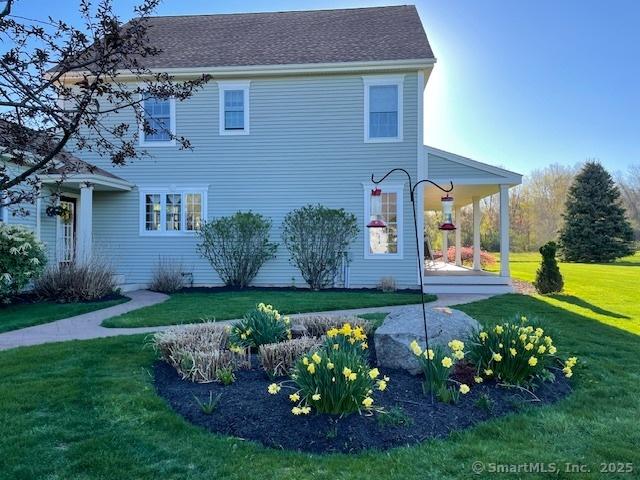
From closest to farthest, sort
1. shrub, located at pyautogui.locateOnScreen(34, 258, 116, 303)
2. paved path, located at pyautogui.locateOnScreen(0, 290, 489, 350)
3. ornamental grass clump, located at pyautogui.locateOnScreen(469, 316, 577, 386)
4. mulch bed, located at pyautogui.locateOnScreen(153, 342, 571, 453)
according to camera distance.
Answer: mulch bed, located at pyautogui.locateOnScreen(153, 342, 571, 453), ornamental grass clump, located at pyautogui.locateOnScreen(469, 316, 577, 386), paved path, located at pyautogui.locateOnScreen(0, 290, 489, 350), shrub, located at pyautogui.locateOnScreen(34, 258, 116, 303)

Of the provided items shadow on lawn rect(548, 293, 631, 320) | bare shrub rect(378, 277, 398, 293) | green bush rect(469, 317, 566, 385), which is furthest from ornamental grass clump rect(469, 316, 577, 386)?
bare shrub rect(378, 277, 398, 293)

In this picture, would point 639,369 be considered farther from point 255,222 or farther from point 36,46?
point 255,222

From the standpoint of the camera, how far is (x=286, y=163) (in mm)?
13008

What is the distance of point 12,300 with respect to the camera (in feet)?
33.2

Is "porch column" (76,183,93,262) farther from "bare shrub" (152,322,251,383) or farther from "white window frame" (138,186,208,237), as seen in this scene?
"bare shrub" (152,322,251,383)

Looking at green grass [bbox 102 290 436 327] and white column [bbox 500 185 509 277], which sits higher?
white column [bbox 500 185 509 277]

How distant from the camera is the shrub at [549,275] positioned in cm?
1220

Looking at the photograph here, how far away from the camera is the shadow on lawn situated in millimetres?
9195

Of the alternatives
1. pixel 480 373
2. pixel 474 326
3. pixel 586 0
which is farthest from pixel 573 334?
pixel 586 0

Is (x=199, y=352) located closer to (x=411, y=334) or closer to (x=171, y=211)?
(x=411, y=334)

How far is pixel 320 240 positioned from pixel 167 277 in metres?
4.21

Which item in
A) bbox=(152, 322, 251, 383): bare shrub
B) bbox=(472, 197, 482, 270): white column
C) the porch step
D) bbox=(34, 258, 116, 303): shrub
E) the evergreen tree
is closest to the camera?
bbox=(152, 322, 251, 383): bare shrub

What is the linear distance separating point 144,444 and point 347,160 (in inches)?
411

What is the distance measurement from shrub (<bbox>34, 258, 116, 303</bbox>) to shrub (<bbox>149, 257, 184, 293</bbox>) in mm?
1997
